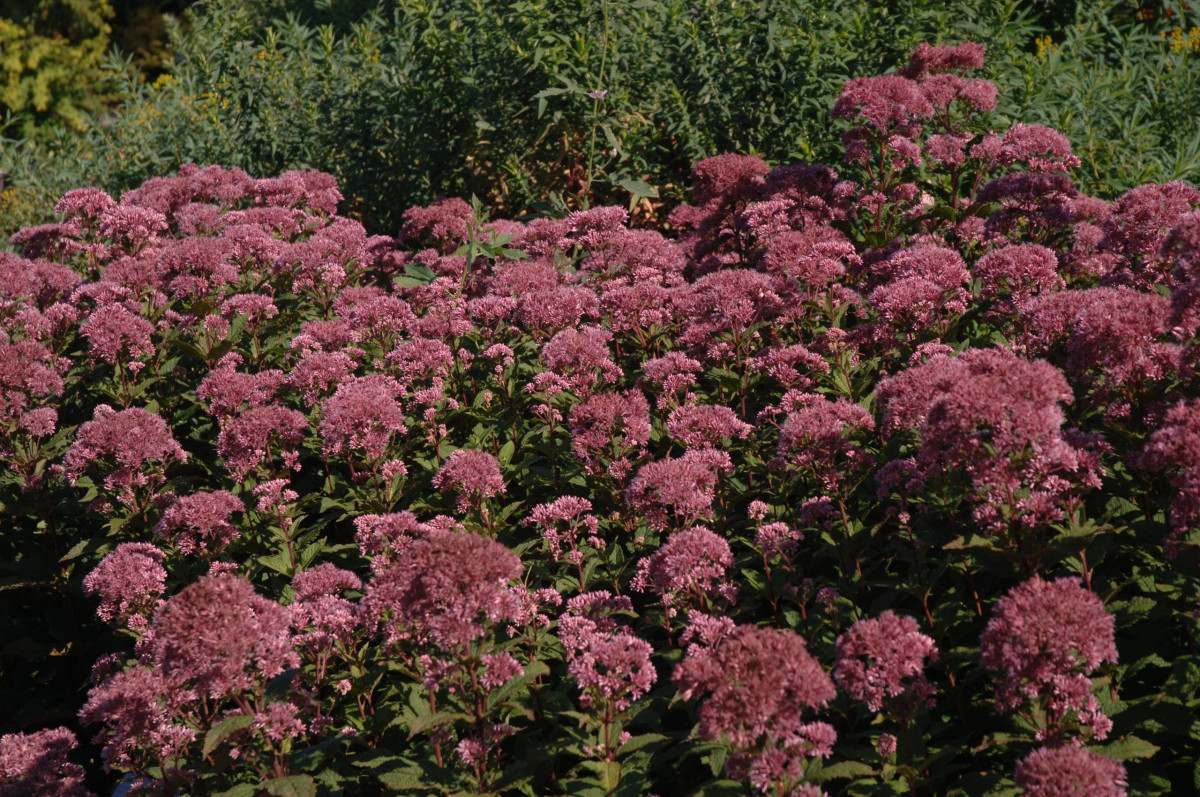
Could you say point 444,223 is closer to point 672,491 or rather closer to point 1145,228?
point 672,491

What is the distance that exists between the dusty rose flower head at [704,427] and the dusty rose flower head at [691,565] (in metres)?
0.87

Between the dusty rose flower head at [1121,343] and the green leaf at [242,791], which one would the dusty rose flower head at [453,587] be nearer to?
the green leaf at [242,791]

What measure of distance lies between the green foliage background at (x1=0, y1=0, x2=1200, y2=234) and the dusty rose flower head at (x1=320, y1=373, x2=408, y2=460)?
455 cm

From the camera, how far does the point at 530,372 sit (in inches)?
250

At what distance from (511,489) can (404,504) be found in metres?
0.64

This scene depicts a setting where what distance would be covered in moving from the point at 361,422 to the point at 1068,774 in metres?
3.52

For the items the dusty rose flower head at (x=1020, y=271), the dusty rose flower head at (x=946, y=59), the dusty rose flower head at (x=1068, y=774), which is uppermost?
the dusty rose flower head at (x=946, y=59)

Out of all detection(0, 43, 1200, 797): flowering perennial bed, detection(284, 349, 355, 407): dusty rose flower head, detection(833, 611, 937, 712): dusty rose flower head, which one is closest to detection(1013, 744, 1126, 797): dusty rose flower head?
detection(0, 43, 1200, 797): flowering perennial bed

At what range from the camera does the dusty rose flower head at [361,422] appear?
16.9 feet

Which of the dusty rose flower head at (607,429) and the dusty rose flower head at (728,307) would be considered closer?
the dusty rose flower head at (607,429)

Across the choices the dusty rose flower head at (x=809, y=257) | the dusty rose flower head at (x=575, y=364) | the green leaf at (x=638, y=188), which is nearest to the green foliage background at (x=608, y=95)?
the green leaf at (x=638, y=188)

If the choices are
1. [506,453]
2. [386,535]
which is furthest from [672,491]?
[506,453]

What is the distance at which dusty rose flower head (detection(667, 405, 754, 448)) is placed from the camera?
196 inches

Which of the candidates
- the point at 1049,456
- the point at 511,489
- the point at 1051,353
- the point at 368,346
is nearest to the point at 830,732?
the point at 1049,456
